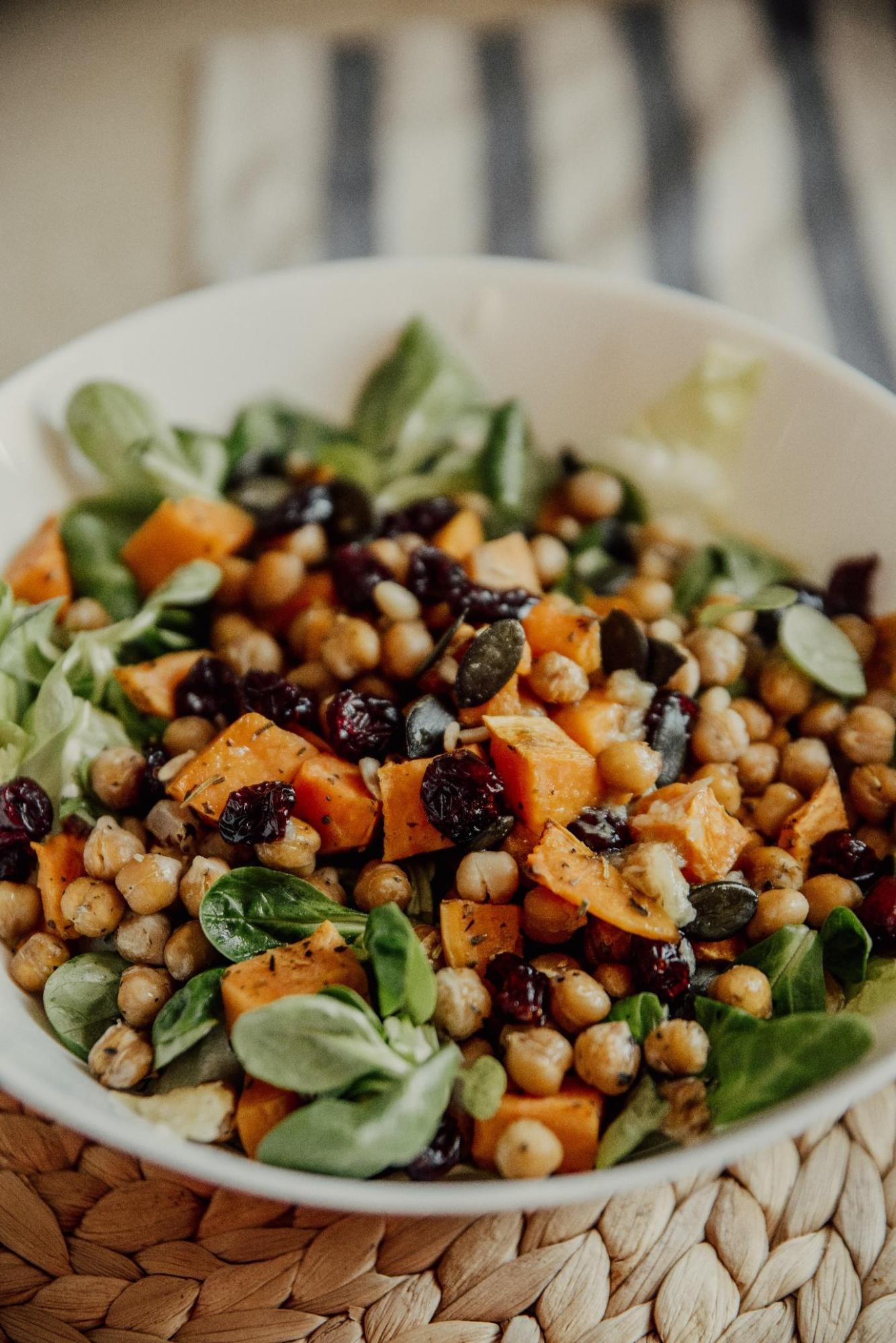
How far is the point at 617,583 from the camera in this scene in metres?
2.91

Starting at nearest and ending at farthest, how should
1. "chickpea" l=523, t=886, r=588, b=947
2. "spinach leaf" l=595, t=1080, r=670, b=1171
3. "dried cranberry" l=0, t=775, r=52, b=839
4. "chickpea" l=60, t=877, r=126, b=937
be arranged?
"spinach leaf" l=595, t=1080, r=670, b=1171, "chickpea" l=523, t=886, r=588, b=947, "chickpea" l=60, t=877, r=126, b=937, "dried cranberry" l=0, t=775, r=52, b=839

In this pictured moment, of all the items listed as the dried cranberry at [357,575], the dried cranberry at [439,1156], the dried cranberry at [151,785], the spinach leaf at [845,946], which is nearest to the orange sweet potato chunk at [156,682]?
the dried cranberry at [151,785]

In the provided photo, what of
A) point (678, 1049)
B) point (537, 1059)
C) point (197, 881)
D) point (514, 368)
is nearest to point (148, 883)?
point (197, 881)

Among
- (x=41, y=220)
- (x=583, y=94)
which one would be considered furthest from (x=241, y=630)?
(x=583, y=94)

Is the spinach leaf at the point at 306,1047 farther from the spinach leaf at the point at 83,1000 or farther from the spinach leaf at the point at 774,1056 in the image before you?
the spinach leaf at the point at 774,1056

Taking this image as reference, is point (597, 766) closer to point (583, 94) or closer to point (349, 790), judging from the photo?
point (349, 790)

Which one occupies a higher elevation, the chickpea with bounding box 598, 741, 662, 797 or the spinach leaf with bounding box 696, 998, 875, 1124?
the chickpea with bounding box 598, 741, 662, 797

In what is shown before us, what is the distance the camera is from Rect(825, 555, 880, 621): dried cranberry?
278 centimetres

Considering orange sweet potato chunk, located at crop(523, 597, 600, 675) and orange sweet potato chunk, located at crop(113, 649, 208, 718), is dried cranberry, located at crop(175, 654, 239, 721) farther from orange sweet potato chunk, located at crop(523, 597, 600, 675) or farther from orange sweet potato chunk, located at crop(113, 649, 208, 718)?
orange sweet potato chunk, located at crop(523, 597, 600, 675)

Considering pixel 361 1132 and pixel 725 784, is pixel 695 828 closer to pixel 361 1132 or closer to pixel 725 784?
pixel 725 784

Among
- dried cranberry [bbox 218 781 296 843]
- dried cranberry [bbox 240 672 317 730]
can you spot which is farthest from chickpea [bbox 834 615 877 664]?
dried cranberry [bbox 218 781 296 843]

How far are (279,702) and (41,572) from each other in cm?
72

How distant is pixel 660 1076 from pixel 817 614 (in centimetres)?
119

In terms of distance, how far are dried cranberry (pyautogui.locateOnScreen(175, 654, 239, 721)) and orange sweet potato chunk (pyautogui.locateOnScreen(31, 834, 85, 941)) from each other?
362 millimetres
